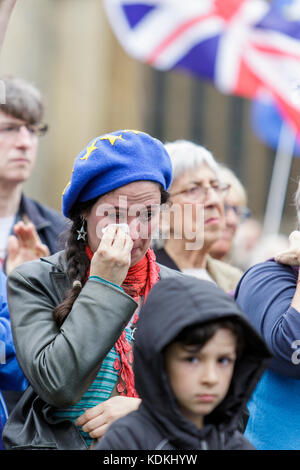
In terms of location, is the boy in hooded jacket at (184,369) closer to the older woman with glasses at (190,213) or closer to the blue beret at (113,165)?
the blue beret at (113,165)

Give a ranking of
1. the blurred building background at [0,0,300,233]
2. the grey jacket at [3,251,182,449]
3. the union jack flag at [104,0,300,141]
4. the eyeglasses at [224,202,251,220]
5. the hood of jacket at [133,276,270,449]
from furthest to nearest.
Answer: the blurred building background at [0,0,300,233] < the union jack flag at [104,0,300,141] < the eyeglasses at [224,202,251,220] < the grey jacket at [3,251,182,449] < the hood of jacket at [133,276,270,449]

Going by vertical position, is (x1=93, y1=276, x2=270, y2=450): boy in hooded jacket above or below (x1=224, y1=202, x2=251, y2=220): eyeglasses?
above

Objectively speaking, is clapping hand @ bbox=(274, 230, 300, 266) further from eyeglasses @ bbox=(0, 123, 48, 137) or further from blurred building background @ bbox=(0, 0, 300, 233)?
blurred building background @ bbox=(0, 0, 300, 233)

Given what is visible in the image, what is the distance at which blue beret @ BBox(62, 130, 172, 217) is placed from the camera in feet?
7.55

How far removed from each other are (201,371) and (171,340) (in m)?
0.11

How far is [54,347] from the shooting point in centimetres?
208

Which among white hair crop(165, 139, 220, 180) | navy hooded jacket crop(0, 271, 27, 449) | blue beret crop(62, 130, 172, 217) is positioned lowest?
navy hooded jacket crop(0, 271, 27, 449)

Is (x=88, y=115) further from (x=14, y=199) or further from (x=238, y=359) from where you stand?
(x=238, y=359)

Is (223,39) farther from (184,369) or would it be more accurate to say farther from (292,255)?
(184,369)

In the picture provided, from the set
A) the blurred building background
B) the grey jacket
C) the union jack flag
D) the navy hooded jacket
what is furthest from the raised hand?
the blurred building background

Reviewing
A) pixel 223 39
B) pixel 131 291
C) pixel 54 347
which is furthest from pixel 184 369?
pixel 223 39

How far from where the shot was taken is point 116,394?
2.24 meters

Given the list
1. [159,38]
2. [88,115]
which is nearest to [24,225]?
[159,38]

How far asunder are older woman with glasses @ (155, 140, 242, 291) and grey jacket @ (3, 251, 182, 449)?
1384 millimetres
